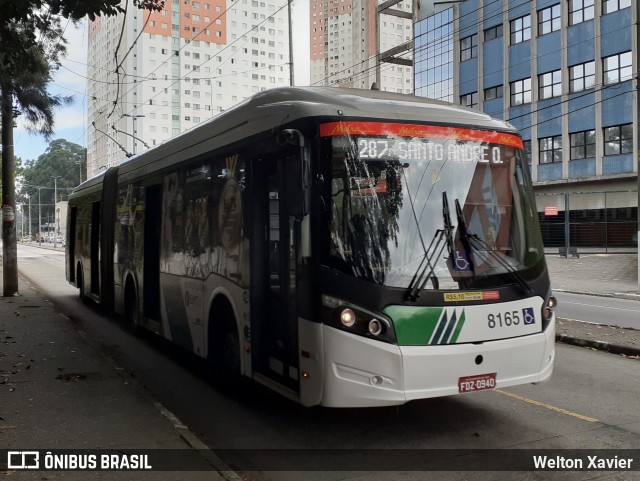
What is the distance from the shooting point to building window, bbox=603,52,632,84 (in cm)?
3591

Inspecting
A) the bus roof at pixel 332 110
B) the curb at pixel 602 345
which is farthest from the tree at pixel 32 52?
the curb at pixel 602 345

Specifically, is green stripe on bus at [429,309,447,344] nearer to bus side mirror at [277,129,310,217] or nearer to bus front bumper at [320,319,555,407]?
bus front bumper at [320,319,555,407]

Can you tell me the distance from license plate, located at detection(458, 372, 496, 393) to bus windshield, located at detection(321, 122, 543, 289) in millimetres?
757

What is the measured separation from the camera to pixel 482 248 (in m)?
5.42

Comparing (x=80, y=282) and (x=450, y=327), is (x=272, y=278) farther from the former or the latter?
(x=80, y=282)

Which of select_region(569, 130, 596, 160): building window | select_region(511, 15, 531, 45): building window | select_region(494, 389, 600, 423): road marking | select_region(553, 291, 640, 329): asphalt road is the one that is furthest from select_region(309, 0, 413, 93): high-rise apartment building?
select_region(494, 389, 600, 423): road marking

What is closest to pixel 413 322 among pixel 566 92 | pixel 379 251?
pixel 379 251

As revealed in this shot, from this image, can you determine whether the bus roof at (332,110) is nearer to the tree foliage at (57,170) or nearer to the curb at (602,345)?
the curb at (602,345)

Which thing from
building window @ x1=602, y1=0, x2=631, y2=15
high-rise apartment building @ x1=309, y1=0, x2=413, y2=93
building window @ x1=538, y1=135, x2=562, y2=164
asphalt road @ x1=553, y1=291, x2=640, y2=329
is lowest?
asphalt road @ x1=553, y1=291, x2=640, y2=329

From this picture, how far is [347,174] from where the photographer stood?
204 inches

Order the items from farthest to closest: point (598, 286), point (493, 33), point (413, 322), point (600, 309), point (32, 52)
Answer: point (493, 33), point (598, 286), point (600, 309), point (32, 52), point (413, 322)

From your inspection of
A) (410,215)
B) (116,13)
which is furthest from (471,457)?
(116,13)

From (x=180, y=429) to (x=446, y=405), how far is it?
272 cm

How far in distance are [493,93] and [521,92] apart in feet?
8.05
